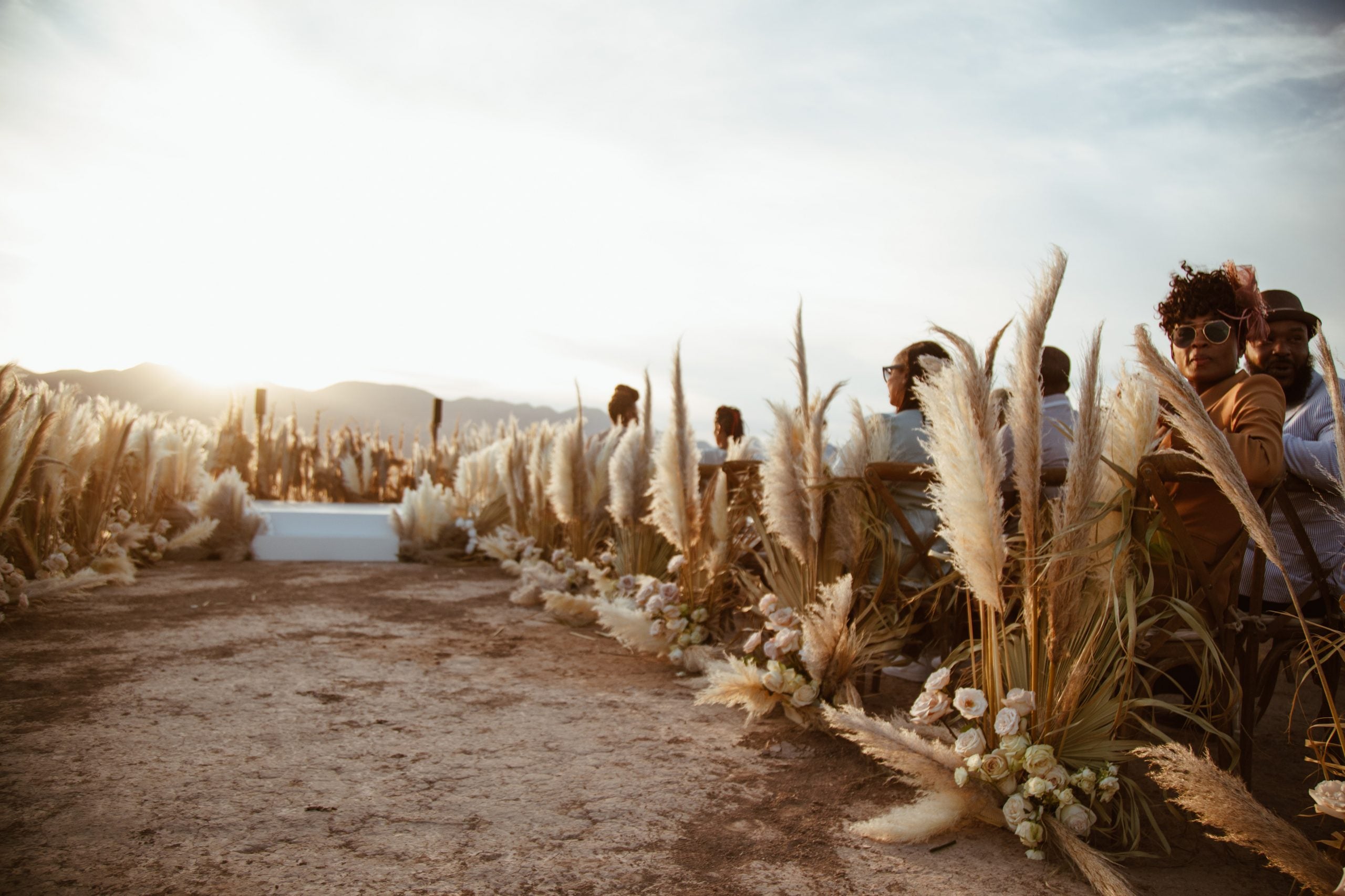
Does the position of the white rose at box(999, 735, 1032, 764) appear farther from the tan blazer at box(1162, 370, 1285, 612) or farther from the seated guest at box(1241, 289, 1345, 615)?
the seated guest at box(1241, 289, 1345, 615)

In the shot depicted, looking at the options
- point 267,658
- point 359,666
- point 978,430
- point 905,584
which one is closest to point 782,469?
point 905,584

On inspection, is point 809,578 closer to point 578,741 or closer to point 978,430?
point 578,741

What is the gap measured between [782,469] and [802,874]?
3.99ft

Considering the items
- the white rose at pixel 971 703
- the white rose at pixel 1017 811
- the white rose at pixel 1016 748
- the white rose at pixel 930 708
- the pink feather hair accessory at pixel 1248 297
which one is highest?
the pink feather hair accessory at pixel 1248 297

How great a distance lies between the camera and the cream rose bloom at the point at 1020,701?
167 cm

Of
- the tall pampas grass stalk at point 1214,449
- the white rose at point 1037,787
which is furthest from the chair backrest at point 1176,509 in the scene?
the white rose at point 1037,787

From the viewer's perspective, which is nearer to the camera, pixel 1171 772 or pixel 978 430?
pixel 1171 772

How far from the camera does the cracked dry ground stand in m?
1.50

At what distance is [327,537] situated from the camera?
685 cm

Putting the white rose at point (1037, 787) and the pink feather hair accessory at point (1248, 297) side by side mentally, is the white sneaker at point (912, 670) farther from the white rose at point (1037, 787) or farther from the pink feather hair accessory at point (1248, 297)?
the pink feather hair accessory at point (1248, 297)

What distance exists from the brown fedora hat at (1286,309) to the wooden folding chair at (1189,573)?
991 millimetres

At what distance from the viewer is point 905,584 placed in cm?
278

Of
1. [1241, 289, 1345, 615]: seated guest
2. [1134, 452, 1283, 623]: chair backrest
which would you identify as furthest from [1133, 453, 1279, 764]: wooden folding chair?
[1241, 289, 1345, 615]: seated guest

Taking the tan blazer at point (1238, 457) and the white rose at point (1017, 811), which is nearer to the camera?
the white rose at point (1017, 811)
